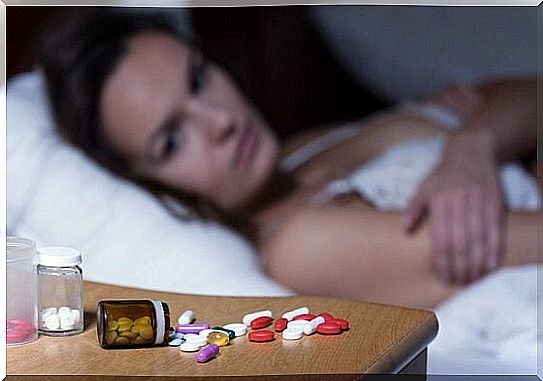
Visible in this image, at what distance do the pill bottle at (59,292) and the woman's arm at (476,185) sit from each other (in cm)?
75

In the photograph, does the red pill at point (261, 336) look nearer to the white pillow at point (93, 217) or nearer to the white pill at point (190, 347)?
the white pill at point (190, 347)

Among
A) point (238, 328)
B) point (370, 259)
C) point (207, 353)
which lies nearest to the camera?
point (207, 353)

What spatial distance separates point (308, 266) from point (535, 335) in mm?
413

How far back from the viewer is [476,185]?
1.97 m

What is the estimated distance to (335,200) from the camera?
1.98 m

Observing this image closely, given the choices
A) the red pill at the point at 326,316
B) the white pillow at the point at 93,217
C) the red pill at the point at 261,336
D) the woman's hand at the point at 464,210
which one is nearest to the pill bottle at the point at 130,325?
the red pill at the point at 261,336

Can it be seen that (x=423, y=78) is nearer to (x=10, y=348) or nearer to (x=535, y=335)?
(x=535, y=335)

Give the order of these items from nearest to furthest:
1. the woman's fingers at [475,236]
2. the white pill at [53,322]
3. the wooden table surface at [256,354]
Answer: the wooden table surface at [256,354] < the white pill at [53,322] < the woman's fingers at [475,236]

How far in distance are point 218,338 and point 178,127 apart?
2.42 ft

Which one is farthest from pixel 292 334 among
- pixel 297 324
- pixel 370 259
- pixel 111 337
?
pixel 370 259

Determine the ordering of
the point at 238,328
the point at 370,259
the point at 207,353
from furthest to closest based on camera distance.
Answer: the point at 370,259 → the point at 238,328 → the point at 207,353

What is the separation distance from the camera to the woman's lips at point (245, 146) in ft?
6.60

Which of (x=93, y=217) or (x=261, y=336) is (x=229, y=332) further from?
(x=93, y=217)

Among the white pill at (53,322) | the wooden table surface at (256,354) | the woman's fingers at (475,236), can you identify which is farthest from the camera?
the woman's fingers at (475,236)
